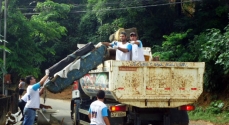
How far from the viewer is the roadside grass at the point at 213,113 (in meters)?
15.9

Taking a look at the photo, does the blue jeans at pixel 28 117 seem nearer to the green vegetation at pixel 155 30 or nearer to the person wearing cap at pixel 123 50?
the person wearing cap at pixel 123 50

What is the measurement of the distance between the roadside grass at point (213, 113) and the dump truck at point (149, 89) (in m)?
6.27

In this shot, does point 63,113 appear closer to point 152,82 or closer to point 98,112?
point 152,82

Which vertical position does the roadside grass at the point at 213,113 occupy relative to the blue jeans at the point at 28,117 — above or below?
below

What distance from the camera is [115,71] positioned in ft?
28.9

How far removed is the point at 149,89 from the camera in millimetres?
9148

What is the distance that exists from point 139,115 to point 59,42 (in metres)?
25.9

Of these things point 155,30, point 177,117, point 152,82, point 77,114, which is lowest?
point 77,114

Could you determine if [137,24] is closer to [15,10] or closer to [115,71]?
[15,10]

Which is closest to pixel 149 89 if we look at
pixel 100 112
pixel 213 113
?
pixel 100 112

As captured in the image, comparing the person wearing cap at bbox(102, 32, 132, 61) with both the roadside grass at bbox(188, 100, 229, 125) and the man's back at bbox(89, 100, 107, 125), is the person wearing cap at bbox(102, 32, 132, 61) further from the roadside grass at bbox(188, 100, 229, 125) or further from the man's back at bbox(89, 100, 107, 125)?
the roadside grass at bbox(188, 100, 229, 125)

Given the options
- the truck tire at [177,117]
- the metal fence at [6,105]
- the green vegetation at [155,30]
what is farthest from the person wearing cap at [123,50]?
the green vegetation at [155,30]

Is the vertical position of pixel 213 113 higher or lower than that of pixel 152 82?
lower

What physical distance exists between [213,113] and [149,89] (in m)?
9.07
